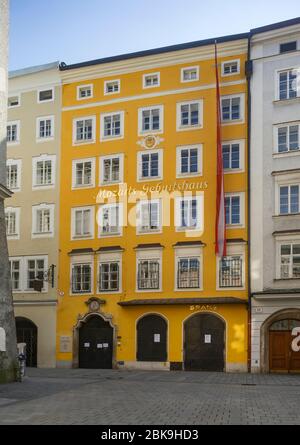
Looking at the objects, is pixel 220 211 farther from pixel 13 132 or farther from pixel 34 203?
pixel 13 132

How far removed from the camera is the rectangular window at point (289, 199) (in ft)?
117

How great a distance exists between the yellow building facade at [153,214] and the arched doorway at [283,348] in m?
1.51

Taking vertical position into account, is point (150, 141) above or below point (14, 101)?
below

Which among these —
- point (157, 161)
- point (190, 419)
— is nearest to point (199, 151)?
point (157, 161)

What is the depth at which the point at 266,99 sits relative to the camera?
37.5m

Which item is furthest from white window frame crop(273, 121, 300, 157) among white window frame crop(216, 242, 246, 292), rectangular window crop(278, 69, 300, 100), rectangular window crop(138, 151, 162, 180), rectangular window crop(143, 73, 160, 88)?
rectangular window crop(143, 73, 160, 88)

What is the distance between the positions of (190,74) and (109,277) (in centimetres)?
1329

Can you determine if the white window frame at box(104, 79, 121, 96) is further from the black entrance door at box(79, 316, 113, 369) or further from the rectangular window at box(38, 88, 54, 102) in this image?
the black entrance door at box(79, 316, 113, 369)

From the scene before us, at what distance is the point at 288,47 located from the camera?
37.5m

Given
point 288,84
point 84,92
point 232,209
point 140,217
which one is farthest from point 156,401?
point 84,92

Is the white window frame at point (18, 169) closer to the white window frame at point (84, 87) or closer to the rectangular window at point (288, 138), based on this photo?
the white window frame at point (84, 87)

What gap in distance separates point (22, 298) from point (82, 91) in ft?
45.8
